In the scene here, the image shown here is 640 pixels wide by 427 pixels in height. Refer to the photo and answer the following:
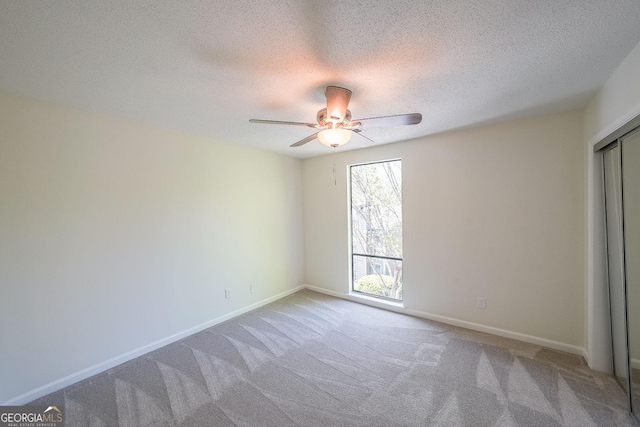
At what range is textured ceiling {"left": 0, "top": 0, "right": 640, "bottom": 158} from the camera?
1187mm

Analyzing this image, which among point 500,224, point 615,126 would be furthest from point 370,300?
point 615,126

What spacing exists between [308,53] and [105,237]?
251cm

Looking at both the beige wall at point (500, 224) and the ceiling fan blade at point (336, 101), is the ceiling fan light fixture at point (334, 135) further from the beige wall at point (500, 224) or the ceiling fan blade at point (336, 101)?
the beige wall at point (500, 224)

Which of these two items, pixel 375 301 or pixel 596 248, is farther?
pixel 375 301

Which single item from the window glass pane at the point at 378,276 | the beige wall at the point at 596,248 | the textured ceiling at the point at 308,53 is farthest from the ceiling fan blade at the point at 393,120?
the window glass pane at the point at 378,276

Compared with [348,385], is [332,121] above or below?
above

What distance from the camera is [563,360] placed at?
7.71 ft

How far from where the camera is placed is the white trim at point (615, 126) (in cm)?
154

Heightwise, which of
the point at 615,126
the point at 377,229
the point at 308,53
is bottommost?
the point at 377,229

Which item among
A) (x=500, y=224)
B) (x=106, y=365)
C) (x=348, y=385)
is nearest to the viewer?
(x=348, y=385)

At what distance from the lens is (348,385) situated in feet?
6.90

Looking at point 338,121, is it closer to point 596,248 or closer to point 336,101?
point 336,101

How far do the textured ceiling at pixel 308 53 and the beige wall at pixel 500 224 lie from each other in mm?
512

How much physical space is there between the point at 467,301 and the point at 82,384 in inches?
156
